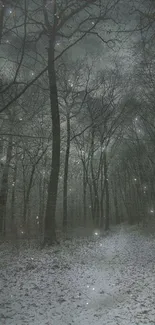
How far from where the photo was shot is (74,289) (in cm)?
777

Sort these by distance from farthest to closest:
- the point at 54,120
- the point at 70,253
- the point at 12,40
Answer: the point at 54,120 → the point at 70,253 → the point at 12,40

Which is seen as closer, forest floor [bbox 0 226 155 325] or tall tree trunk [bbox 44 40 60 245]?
forest floor [bbox 0 226 155 325]

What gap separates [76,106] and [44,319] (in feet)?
64.7

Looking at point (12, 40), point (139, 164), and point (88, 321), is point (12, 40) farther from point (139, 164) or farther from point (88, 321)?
point (139, 164)

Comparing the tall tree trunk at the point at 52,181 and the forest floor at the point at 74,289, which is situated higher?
the tall tree trunk at the point at 52,181

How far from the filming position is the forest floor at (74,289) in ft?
19.2

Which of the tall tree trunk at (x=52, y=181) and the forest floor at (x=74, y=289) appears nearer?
the forest floor at (x=74, y=289)

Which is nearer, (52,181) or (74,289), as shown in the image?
(74,289)

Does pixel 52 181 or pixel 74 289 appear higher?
pixel 52 181

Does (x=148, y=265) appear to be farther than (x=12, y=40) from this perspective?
Yes

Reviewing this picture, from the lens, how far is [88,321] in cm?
569

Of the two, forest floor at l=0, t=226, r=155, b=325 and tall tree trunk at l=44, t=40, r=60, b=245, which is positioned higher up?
tall tree trunk at l=44, t=40, r=60, b=245

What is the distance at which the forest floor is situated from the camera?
19.2 ft

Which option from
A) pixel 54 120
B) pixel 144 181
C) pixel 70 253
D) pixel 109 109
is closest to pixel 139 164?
pixel 144 181
